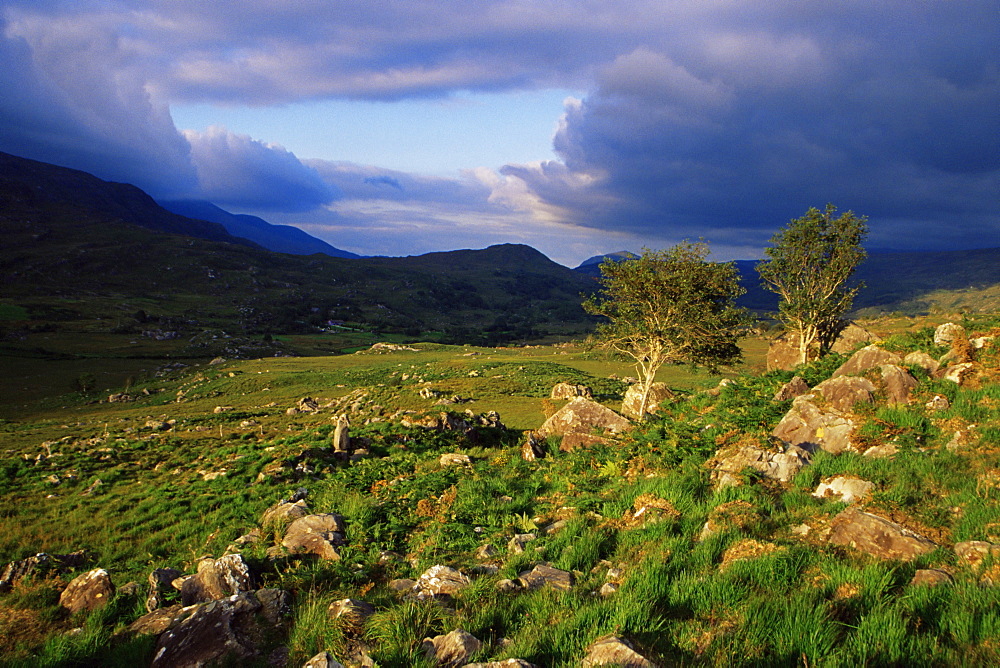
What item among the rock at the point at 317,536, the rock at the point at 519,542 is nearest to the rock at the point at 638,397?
the rock at the point at 519,542

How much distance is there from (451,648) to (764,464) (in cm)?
978

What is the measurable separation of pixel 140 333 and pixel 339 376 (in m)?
121

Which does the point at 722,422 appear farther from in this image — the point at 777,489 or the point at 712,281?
the point at 712,281

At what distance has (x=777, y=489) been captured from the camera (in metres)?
11.3

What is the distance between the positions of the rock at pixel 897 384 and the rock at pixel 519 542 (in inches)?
488

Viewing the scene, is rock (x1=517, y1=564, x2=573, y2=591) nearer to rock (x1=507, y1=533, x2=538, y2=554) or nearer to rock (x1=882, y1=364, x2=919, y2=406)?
rock (x1=507, y1=533, x2=538, y2=554)

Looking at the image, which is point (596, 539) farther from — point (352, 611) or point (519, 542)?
point (352, 611)

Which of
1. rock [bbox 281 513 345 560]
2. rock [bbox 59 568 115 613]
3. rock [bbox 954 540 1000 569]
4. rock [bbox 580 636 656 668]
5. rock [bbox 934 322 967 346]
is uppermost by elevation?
rock [bbox 934 322 967 346]

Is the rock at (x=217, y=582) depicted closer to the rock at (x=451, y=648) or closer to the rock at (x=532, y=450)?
the rock at (x=451, y=648)

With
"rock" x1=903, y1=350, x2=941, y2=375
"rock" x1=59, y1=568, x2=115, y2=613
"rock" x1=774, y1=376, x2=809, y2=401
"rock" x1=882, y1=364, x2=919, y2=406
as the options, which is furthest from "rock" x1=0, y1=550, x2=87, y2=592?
"rock" x1=903, y1=350, x2=941, y2=375

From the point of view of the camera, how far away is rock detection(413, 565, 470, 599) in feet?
28.0

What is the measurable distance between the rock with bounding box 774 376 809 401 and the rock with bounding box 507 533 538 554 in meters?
13.4

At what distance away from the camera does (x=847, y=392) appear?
15.4m

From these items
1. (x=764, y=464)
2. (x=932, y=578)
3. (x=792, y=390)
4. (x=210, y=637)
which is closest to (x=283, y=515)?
(x=210, y=637)
